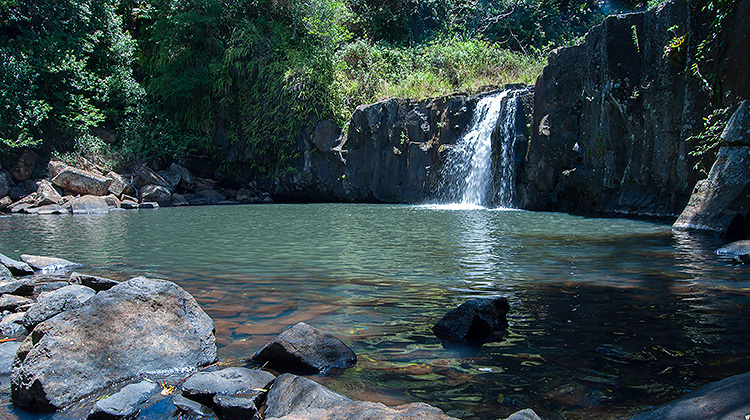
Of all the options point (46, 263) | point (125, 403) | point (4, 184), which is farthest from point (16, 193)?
point (125, 403)

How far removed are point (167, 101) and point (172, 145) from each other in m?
2.18

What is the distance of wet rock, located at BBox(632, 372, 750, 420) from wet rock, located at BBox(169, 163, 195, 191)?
66.8 ft

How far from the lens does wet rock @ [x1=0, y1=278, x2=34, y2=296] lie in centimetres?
492

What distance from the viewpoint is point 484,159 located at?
16406 mm

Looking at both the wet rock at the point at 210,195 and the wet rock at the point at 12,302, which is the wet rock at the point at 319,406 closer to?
the wet rock at the point at 12,302

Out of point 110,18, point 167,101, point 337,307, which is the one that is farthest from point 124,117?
point 337,307

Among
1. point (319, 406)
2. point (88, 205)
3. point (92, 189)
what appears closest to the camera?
point (319, 406)

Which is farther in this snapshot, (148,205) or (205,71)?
(205,71)

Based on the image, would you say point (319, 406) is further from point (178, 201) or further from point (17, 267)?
point (178, 201)

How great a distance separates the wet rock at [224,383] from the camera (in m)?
2.65

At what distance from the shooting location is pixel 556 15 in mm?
25750

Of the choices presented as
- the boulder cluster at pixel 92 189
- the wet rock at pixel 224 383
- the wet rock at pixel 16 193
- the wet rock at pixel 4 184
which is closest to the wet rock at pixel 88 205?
the boulder cluster at pixel 92 189

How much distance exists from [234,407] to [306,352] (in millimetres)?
668

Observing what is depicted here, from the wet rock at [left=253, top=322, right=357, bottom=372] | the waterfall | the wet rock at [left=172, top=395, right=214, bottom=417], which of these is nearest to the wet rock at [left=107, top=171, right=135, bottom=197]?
the waterfall
